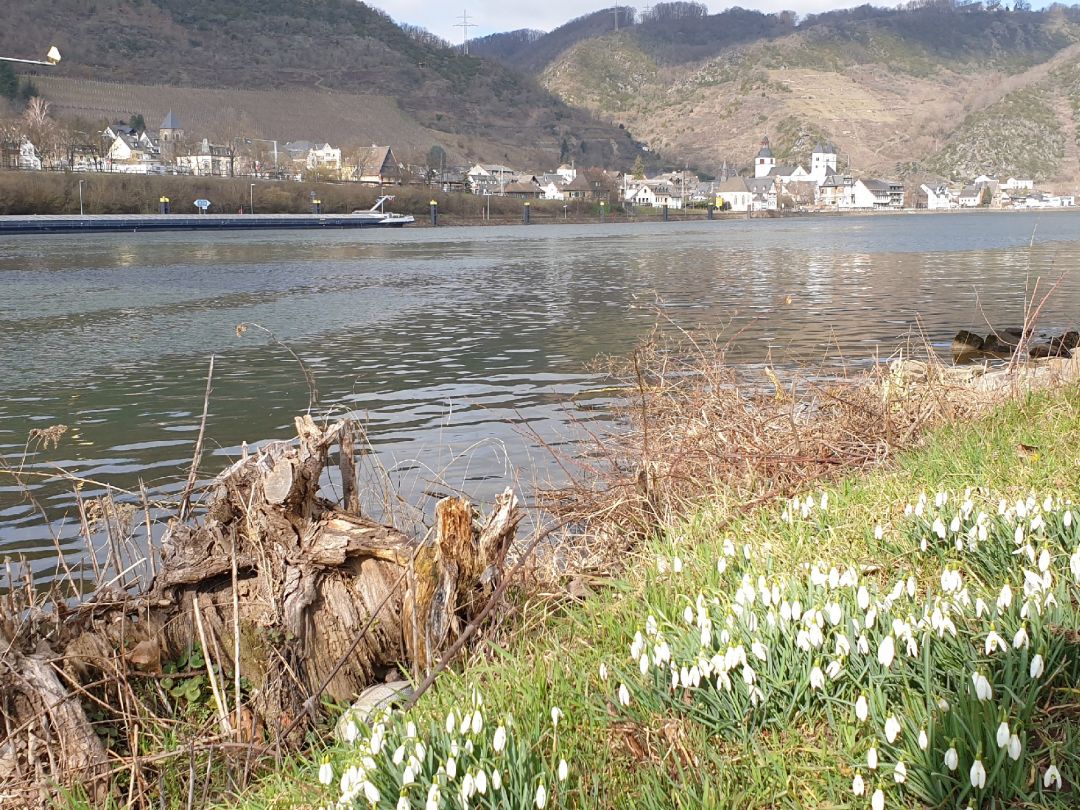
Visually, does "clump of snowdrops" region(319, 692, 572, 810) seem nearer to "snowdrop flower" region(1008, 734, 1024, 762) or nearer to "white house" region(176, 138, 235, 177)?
"snowdrop flower" region(1008, 734, 1024, 762)

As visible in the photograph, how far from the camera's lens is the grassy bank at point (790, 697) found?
2.80 meters

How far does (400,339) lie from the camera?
23062mm

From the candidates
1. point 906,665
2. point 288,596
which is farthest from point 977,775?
point 288,596

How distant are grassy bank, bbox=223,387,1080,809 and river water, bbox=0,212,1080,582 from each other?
10.5 feet

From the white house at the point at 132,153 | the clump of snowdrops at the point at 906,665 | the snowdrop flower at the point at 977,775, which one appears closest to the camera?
the snowdrop flower at the point at 977,775

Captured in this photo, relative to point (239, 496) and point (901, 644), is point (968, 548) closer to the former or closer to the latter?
point (901, 644)

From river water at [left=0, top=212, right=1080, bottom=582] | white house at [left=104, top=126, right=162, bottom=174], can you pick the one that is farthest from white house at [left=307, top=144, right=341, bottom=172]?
river water at [left=0, top=212, right=1080, bottom=582]

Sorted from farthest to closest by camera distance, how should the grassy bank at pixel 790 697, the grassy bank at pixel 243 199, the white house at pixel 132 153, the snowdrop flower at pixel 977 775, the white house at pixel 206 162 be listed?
the white house at pixel 206 162 < the white house at pixel 132 153 < the grassy bank at pixel 243 199 < the grassy bank at pixel 790 697 < the snowdrop flower at pixel 977 775

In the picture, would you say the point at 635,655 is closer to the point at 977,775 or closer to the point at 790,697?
the point at 790,697

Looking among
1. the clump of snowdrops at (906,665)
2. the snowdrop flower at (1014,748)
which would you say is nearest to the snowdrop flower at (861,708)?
the clump of snowdrops at (906,665)

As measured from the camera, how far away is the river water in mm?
11586

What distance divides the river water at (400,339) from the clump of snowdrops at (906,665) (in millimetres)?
3624

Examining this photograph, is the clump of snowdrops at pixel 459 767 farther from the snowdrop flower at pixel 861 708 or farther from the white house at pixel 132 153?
the white house at pixel 132 153

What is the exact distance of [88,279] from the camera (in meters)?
39.8
